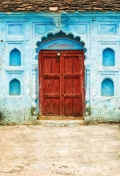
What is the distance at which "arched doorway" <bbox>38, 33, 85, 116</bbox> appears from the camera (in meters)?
10.4

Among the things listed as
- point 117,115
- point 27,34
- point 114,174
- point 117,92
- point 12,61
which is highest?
point 27,34

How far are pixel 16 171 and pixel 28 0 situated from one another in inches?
231

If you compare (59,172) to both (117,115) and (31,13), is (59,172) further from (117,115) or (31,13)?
(31,13)

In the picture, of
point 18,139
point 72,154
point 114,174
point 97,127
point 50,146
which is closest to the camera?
point 114,174

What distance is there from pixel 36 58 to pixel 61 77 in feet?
2.90

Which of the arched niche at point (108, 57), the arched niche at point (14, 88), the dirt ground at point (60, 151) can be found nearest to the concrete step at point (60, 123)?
the dirt ground at point (60, 151)

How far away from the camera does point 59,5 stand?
32.3 ft

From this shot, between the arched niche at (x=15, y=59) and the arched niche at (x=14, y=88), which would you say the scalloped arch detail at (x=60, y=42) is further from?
the arched niche at (x=14, y=88)

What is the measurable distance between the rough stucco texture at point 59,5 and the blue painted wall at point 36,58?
243mm

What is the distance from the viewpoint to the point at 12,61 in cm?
1025

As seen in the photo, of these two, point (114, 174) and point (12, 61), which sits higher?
point (12, 61)

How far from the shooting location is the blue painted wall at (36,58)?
10.1m

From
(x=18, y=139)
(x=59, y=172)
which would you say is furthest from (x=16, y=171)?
(x=18, y=139)

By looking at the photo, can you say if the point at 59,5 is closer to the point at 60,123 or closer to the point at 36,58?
the point at 36,58
